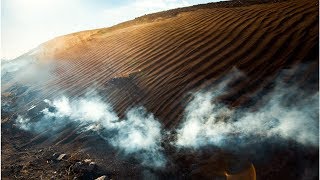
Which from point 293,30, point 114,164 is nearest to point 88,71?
point 114,164

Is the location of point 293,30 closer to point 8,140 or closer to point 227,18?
point 227,18

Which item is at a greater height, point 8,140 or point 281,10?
point 281,10

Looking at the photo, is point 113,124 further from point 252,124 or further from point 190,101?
point 252,124

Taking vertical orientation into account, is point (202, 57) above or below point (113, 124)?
above

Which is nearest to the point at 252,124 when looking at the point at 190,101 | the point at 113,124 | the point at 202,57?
the point at 190,101

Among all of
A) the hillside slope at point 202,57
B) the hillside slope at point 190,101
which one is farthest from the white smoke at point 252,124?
the hillside slope at point 202,57

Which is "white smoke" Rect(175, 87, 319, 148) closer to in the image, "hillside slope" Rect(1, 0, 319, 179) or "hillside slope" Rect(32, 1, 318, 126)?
"hillside slope" Rect(1, 0, 319, 179)

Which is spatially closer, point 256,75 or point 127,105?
point 256,75
